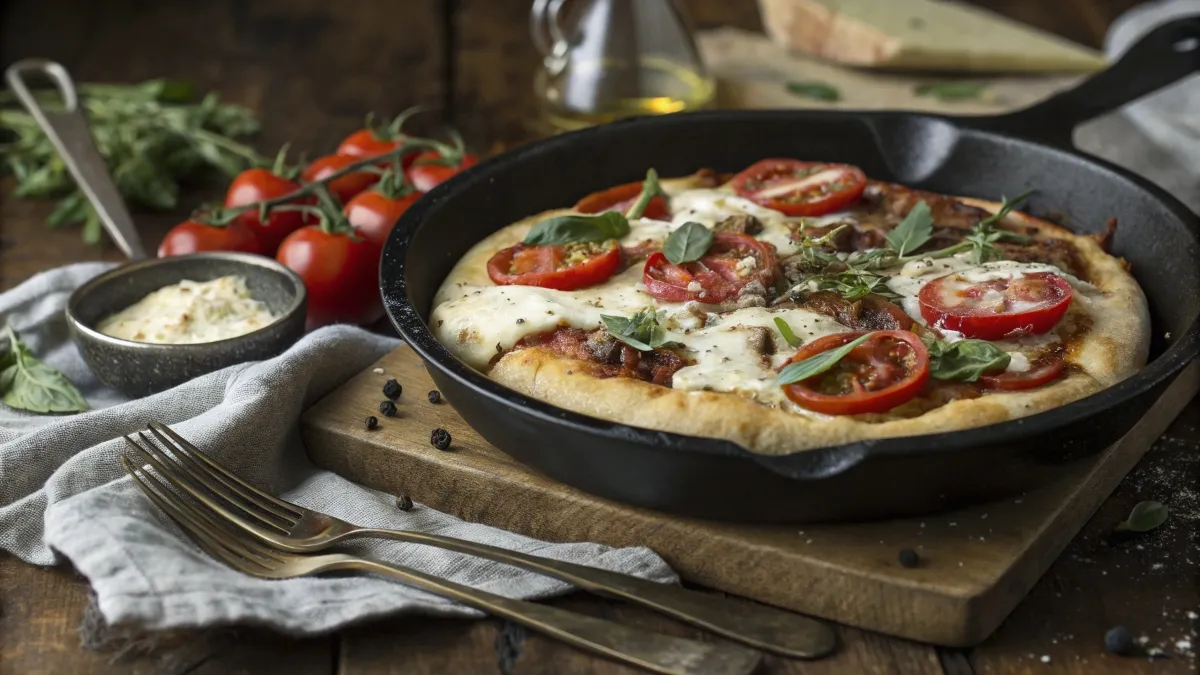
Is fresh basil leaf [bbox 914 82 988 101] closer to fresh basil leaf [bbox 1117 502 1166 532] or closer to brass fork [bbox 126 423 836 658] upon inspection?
fresh basil leaf [bbox 1117 502 1166 532]

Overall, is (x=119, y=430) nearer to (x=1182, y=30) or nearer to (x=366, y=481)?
(x=366, y=481)

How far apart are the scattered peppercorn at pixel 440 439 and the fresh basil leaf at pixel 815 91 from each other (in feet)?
10.5

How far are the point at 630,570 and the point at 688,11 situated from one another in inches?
209

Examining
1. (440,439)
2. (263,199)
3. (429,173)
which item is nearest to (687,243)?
(440,439)

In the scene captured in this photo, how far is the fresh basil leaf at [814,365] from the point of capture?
2.92 meters

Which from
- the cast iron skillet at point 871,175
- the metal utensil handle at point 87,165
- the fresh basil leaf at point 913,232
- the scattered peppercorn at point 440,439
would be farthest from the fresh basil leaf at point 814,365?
the metal utensil handle at point 87,165

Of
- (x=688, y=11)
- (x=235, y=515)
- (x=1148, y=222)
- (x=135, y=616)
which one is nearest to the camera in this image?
(x=135, y=616)

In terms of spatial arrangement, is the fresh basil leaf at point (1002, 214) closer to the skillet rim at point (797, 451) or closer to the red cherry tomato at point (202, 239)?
the skillet rim at point (797, 451)

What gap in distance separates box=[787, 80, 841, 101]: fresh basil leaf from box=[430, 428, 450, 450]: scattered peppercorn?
3190 millimetres

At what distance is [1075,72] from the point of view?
20.2 feet

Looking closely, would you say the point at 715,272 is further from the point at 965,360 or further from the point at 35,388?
the point at 35,388

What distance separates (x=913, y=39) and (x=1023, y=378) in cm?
349

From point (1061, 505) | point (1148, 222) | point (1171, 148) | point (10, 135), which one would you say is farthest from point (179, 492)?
point (1171, 148)

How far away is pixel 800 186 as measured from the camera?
410cm
